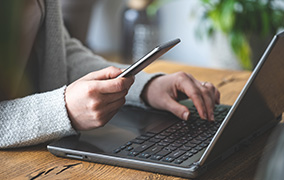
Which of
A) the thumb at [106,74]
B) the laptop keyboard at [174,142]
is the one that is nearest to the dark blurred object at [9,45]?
the thumb at [106,74]

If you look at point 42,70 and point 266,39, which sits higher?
point 42,70

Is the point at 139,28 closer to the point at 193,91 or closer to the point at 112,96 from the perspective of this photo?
the point at 193,91

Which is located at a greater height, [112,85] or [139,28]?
[112,85]

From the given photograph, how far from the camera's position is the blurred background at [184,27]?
2.84 m

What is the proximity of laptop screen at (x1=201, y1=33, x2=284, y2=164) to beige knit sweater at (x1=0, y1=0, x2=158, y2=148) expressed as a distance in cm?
25

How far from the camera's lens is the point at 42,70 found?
41.9 inches

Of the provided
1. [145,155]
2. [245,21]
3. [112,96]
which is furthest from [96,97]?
[245,21]

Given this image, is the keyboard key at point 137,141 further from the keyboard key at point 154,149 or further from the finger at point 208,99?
the finger at point 208,99

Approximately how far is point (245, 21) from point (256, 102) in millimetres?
2265

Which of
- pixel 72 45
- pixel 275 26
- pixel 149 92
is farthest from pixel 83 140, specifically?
pixel 275 26

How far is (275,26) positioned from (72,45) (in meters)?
1.96

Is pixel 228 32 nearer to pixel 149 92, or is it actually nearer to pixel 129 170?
pixel 149 92

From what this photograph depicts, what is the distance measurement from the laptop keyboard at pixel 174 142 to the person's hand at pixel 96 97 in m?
0.07

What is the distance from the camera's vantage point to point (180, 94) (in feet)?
3.15
